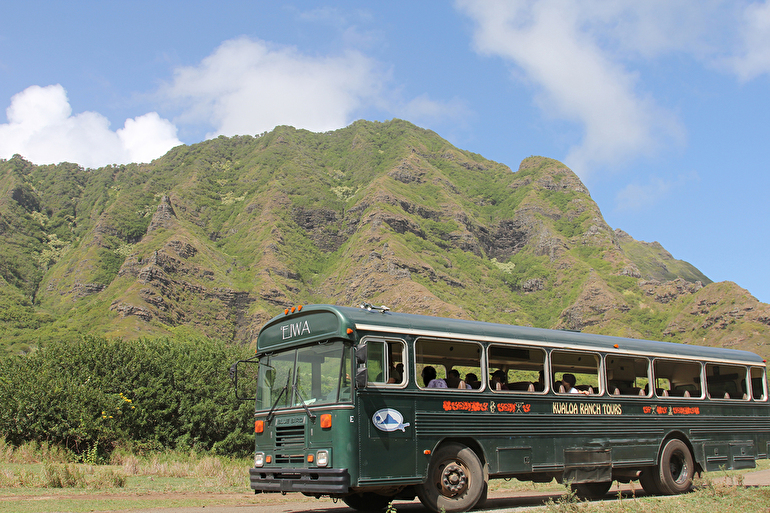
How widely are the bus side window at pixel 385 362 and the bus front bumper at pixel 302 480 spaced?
1476mm

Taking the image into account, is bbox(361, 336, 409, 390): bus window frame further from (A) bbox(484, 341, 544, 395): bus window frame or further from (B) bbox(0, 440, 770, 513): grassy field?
(B) bbox(0, 440, 770, 513): grassy field

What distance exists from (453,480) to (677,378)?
22.2ft

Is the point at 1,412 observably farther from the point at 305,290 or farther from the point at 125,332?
the point at 305,290

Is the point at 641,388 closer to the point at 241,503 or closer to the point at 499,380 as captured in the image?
the point at 499,380

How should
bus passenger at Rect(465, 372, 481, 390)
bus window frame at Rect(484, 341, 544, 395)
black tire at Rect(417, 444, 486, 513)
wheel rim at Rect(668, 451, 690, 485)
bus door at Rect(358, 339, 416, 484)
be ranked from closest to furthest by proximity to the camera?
bus door at Rect(358, 339, 416, 484), black tire at Rect(417, 444, 486, 513), bus passenger at Rect(465, 372, 481, 390), bus window frame at Rect(484, 341, 544, 395), wheel rim at Rect(668, 451, 690, 485)

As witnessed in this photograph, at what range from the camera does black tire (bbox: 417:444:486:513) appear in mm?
10450

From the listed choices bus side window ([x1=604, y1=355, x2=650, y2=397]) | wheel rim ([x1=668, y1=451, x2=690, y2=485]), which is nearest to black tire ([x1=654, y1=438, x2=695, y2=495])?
wheel rim ([x1=668, y1=451, x2=690, y2=485])

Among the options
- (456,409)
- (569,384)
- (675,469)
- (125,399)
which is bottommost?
(675,469)

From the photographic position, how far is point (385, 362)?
10.4 m

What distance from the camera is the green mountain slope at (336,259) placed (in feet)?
407

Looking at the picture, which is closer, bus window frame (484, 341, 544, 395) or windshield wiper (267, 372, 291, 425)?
windshield wiper (267, 372, 291, 425)

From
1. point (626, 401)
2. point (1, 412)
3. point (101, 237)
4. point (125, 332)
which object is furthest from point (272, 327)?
point (101, 237)

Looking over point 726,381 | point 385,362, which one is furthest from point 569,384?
point 726,381

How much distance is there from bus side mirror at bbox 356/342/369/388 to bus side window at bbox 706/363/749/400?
30.8 ft
